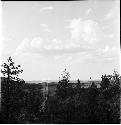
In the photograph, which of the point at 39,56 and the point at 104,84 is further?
the point at 104,84

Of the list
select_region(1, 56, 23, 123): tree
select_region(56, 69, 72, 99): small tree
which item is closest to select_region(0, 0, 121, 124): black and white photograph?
select_region(1, 56, 23, 123): tree

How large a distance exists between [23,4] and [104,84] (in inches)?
232

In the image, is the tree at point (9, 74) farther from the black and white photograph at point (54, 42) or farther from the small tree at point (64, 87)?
the small tree at point (64, 87)

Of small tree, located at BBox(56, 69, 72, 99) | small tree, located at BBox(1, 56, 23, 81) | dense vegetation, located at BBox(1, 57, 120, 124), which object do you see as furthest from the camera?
small tree, located at BBox(56, 69, 72, 99)

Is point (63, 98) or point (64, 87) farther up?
point (64, 87)

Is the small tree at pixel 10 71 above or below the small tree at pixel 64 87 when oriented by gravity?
above

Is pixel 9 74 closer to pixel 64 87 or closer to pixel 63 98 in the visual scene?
pixel 63 98

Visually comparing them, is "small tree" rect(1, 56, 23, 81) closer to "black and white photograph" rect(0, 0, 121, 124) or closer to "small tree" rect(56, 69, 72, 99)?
"black and white photograph" rect(0, 0, 121, 124)

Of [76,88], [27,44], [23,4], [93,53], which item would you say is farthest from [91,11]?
[76,88]

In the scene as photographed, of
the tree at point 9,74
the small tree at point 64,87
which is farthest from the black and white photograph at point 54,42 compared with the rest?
the small tree at point 64,87

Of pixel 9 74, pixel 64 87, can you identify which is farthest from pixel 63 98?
pixel 9 74

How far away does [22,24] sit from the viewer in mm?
4355

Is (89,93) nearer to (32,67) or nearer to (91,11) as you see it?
(32,67)

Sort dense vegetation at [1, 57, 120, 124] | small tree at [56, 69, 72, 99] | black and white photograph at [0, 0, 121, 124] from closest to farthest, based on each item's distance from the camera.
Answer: black and white photograph at [0, 0, 121, 124]
dense vegetation at [1, 57, 120, 124]
small tree at [56, 69, 72, 99]
